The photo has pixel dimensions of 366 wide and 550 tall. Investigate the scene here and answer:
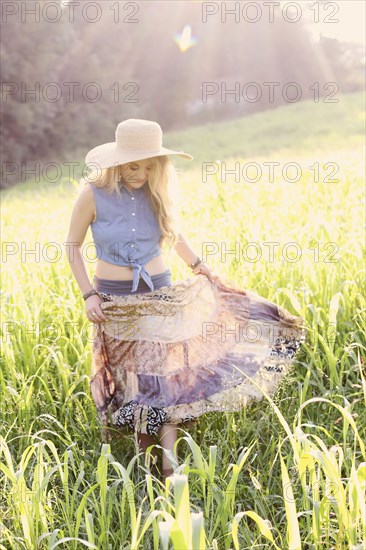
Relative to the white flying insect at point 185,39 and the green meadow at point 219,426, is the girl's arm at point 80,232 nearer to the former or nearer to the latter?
the green meadow at point 219,426

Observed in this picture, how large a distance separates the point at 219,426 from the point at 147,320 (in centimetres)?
48

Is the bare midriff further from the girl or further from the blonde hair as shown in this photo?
the blonde hair

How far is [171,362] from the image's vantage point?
266 cm

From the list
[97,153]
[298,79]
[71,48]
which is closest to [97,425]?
[97,153]

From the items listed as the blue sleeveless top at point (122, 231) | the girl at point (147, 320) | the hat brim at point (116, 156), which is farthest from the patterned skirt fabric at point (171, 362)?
the hat brim at point (116, 156)

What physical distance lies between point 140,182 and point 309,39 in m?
28.2

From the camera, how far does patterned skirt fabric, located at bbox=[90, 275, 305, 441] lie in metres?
2.62

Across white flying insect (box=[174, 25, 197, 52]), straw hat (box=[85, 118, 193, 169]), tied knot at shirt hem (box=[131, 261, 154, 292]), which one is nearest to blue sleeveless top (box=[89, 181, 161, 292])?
tied knot at shirt hem (box=[131, 261, 154, 292])

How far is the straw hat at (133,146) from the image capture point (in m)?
2.65

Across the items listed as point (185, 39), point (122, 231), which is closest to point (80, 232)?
point (122, 231)

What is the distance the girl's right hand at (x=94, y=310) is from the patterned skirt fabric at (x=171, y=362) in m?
0.02

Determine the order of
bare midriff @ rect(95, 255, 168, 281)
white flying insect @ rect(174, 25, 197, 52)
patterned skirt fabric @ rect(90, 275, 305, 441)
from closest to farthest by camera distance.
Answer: patterned skirt fabric @ rect(90, 275, 305, 441)
bare midriff @ rect(95, 255, 168, 281)
white flying insect @ rect(174, 25, 197, 52)

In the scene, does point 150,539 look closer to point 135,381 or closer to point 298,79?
point 135,381

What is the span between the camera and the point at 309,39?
29109 millimetres
